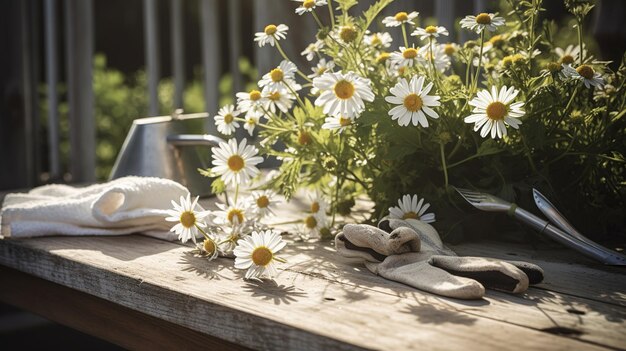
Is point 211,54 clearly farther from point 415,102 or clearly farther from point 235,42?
point 415,102

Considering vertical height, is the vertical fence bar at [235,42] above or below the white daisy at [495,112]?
A: above

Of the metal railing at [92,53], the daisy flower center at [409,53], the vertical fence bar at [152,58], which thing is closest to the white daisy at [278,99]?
the daisy flower center at [409,53]

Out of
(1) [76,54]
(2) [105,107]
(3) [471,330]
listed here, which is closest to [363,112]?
(3) [471,330]

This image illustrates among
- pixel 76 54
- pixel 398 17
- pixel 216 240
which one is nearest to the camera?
pixel 216 240

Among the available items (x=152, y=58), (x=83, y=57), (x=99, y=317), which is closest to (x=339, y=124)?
(x=99, y=317)

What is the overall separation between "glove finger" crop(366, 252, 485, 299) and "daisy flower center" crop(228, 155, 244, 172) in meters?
0.29

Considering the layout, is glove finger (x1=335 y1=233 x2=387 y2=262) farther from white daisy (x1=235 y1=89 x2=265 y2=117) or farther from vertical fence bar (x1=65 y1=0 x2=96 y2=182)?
vertical fence bar (x1=65 y1=0 x2=96 y2=182)

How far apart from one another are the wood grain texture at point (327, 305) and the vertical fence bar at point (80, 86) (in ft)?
4.62

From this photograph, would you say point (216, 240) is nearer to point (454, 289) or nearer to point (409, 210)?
point (409, 210)

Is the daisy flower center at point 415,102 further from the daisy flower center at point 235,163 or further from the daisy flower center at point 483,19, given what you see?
the daisy flower center at point 235,163

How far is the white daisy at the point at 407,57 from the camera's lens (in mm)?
1280

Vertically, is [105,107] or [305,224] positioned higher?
[105,107]

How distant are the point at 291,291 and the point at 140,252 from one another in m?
0.38

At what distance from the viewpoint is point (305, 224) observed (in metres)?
1.37
